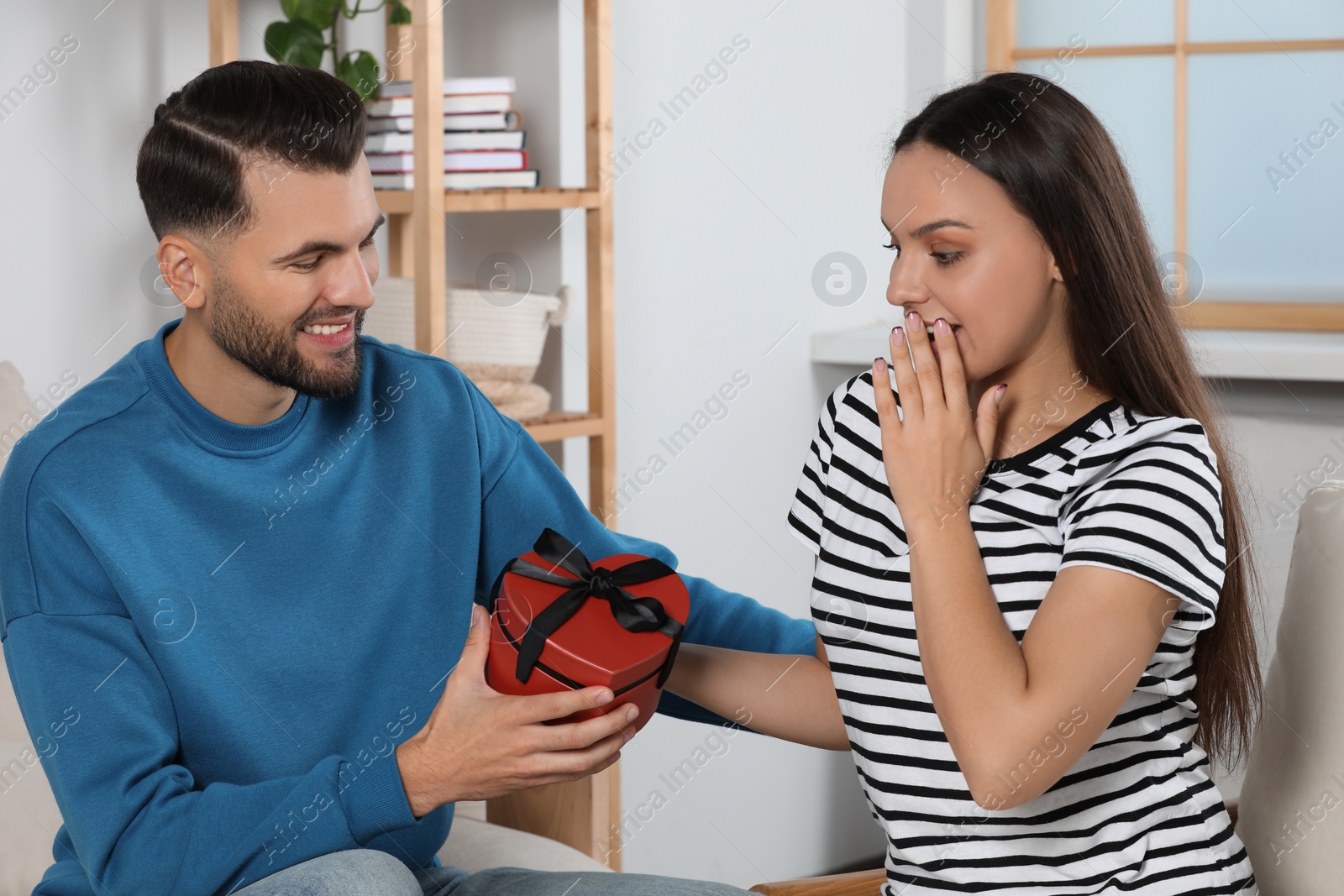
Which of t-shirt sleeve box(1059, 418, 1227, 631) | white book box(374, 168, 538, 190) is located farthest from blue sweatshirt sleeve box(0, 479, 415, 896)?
white book box(374, 168, 538, 190)

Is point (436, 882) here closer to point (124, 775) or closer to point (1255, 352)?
point (124, 775)

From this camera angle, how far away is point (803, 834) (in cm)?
286

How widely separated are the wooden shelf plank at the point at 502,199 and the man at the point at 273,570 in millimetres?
600

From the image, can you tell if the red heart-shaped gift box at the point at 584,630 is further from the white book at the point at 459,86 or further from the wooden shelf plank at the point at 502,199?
the white book at the point at 459,86

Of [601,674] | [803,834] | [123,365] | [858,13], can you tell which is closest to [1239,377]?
[858,13]

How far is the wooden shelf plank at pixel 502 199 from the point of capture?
1.99 metres

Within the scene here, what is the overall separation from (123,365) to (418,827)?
54cm

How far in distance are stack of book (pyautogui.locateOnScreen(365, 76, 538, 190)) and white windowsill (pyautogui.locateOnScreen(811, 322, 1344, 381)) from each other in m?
0.90

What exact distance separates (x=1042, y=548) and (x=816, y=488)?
0.27 m

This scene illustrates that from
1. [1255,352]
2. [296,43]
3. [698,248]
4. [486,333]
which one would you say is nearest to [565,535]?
[486,333]

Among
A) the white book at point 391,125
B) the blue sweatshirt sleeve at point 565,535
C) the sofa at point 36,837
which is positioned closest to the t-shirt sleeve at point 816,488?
the blue sweatshirt sleeve at point 565,535

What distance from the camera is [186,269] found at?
130 cm

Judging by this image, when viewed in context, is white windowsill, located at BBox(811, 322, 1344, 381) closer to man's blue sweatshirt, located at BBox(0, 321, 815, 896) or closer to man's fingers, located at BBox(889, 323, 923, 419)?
man's fingers, located at BBox(889, 323, 923, 419)

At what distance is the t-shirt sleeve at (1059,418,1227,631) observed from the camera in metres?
1.03
